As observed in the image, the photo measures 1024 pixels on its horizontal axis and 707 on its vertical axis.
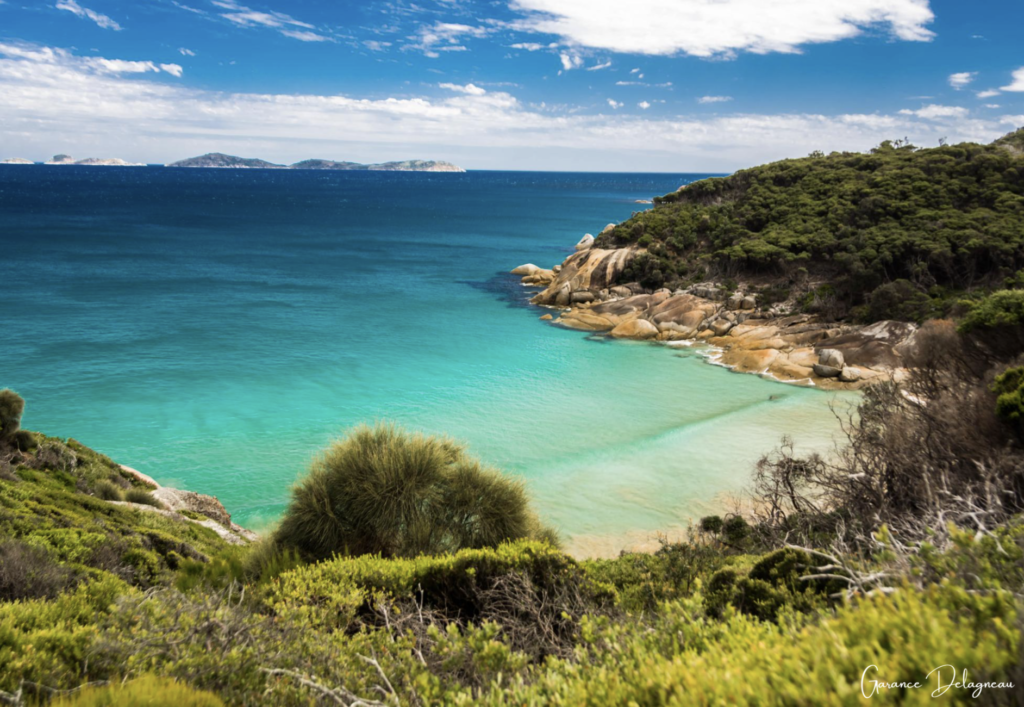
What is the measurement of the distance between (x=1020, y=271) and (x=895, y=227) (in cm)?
865

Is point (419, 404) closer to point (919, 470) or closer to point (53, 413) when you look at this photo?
point (53, 413)

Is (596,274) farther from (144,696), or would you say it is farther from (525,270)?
(144,696)

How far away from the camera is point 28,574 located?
653 cm

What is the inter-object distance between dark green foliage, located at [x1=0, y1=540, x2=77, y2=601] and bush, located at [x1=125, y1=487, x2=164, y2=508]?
6699 millimetres

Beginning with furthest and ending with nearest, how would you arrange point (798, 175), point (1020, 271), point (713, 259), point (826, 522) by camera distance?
1. point (798, 175)
2. point (713, 259)
3. point (1020, 271)
4. point (826, 522)

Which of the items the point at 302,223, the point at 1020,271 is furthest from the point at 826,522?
the point at 302,223

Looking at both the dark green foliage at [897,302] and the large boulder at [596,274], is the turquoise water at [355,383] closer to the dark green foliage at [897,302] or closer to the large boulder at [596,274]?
the large boulder at [596,274]

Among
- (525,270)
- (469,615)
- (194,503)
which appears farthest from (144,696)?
(525,270)

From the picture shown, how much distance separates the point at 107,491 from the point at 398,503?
708 centimetres

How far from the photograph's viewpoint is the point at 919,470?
10.3 metres

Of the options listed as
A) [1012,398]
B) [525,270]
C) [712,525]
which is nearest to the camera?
[1012,398]

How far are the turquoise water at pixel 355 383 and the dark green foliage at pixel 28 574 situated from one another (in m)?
9.78

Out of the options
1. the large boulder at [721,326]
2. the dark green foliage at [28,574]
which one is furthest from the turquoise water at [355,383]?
the dark green foliage at [28,574]

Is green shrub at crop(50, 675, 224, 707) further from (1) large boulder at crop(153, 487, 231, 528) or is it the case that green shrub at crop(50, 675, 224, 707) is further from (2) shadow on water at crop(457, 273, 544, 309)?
(2) shadow on water at crop(457, 273, 544, 309)
